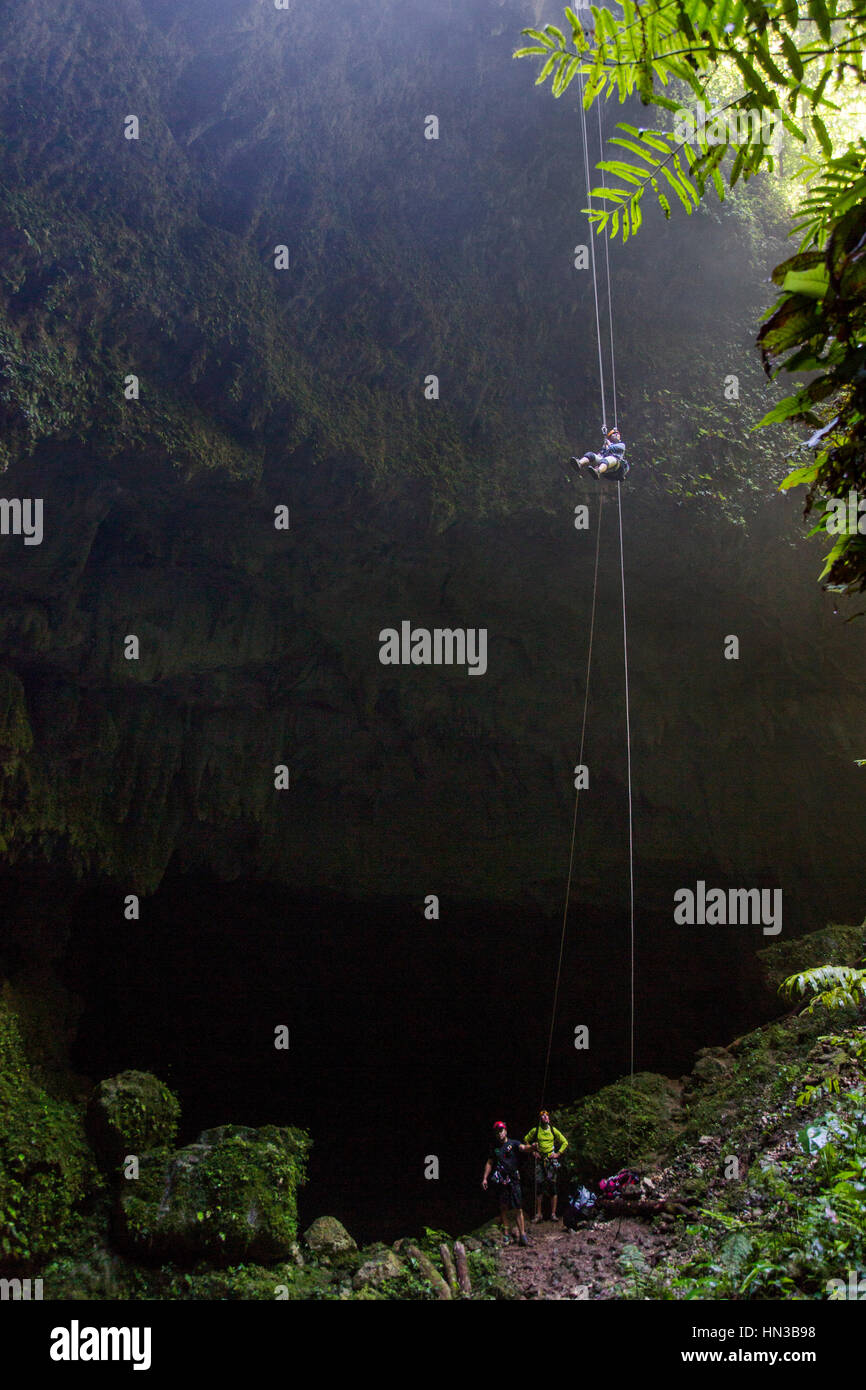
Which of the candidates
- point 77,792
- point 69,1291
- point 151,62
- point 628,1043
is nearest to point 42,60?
point 151,62

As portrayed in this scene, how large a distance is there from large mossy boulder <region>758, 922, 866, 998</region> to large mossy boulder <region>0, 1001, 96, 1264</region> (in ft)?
25.7

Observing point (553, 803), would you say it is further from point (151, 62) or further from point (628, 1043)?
point (151, 62)

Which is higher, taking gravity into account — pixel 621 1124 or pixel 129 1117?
pixel 129 1117

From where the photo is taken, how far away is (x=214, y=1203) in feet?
19.1

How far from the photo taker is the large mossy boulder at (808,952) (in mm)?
9297

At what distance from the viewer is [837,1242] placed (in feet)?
8.91

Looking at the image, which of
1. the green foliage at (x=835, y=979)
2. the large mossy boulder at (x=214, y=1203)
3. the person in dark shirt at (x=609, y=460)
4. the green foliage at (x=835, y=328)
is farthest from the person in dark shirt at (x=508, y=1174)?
the green foliage at (x=835, y=328)

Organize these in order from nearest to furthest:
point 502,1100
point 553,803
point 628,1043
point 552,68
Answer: point 552,68 → point 502,1100 → point 628,1043 → point 553,803

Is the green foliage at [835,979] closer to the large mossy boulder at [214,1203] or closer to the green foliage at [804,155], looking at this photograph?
the green foliage at [804,155]

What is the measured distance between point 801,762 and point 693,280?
6134 millimetres

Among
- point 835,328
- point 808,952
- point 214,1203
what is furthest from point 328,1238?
point 835,328

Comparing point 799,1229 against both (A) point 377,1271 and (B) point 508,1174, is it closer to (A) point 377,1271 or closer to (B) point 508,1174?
(B) point 508,1174

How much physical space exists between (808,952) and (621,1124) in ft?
12.5

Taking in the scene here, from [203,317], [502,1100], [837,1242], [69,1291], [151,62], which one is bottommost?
[69,1291]
